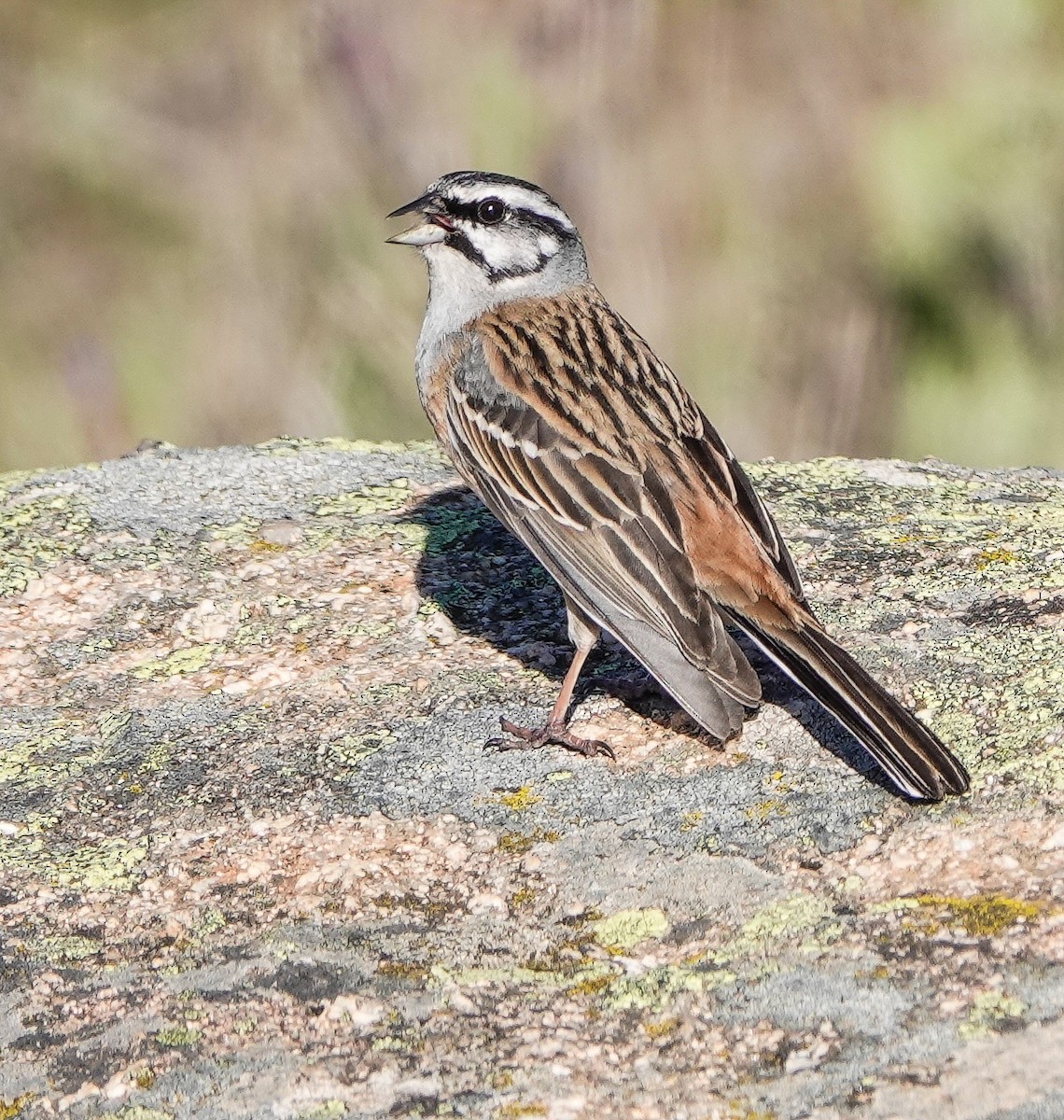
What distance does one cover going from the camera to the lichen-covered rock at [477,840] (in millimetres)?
2951

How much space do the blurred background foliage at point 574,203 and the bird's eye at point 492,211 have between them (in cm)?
195

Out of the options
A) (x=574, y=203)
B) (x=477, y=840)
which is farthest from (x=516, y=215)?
(x=477, y=840)

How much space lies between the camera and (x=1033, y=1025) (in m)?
2.88

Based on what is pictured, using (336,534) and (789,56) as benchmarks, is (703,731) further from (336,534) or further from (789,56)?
(789,56)

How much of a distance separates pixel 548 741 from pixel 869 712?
2.58 feet

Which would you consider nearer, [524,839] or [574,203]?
[524,839]

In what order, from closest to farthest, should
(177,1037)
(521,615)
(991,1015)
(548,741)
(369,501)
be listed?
(991,1015), (177,1037), (548,741), (521,615), (369,501)

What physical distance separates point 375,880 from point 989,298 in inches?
205

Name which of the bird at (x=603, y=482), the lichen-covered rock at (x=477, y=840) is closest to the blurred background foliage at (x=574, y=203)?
the bird at (x=603, y=482)

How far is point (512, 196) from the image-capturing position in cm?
568

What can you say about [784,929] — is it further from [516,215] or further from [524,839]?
[516,215]

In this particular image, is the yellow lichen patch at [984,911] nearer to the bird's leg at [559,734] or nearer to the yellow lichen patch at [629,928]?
the yellow lichen patch at [629,928]

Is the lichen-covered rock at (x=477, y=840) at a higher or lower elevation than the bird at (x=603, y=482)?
lower

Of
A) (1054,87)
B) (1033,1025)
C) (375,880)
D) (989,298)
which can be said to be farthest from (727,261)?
(1033,1025)
